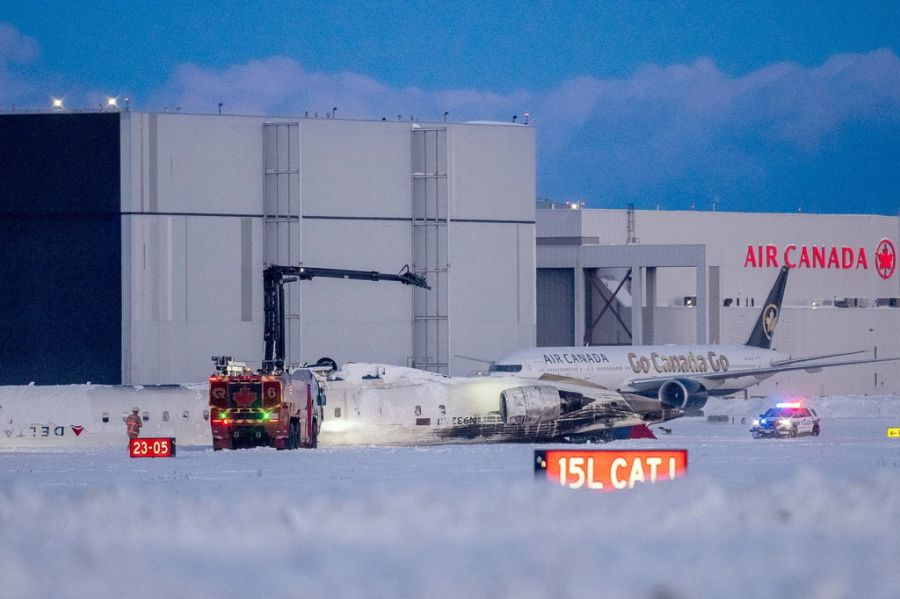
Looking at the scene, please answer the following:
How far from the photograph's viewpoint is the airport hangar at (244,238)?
70.9 meters

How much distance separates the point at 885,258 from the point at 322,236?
61999 millimetres

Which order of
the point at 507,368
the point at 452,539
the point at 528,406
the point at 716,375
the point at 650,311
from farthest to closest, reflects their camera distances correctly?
the point at 650,311, the point at 716,375, the point at 507,368, the point at 528,406, the point at 452,539

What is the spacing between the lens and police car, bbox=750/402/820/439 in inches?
2207

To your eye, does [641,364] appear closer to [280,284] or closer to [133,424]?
[280,284]

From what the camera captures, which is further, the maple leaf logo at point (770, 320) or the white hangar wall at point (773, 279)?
the white hangar wall at point (773, 279)

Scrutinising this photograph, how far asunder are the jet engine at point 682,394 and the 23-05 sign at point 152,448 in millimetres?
31982

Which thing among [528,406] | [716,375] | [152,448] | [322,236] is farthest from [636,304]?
[152,448]

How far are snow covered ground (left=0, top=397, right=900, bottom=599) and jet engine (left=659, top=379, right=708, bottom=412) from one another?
40315 millimetres

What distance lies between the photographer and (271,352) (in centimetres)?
5731

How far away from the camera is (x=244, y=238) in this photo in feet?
239

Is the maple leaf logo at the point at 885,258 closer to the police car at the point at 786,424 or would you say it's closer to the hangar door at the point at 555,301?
the hangar door at the point at 555,301

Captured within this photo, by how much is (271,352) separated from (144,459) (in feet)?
60.0

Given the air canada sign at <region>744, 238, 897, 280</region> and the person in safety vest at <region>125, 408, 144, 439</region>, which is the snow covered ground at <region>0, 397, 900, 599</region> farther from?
the air canada sign at <region>744, 238, 897, 280</region>

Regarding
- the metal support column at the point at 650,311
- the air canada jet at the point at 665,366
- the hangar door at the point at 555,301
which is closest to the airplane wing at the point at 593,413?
the air canada jet at the point at 665,366
